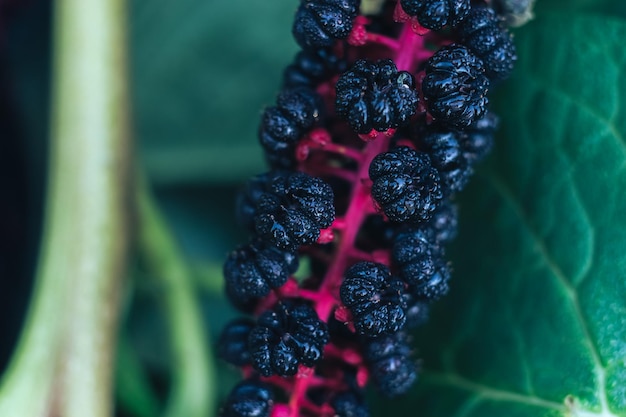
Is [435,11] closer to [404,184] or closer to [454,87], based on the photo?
[454,87]

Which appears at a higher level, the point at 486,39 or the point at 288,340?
the point at 486,39

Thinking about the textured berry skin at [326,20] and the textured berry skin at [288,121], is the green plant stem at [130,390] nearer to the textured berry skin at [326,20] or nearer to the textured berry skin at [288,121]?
the textured berry skin at [288,121]

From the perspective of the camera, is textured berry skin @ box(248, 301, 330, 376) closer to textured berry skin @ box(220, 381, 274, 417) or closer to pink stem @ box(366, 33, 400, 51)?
textured berry skin @ box(220, 381, 274, 417)

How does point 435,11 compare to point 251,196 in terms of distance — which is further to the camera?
point 251,196

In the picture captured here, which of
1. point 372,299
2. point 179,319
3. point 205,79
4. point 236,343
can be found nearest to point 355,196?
point 372,299

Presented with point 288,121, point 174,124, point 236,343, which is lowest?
→ point 236,343

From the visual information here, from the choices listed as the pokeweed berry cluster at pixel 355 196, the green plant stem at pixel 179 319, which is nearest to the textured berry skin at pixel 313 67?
the pokeweed berry cluster at pixel 355 196
